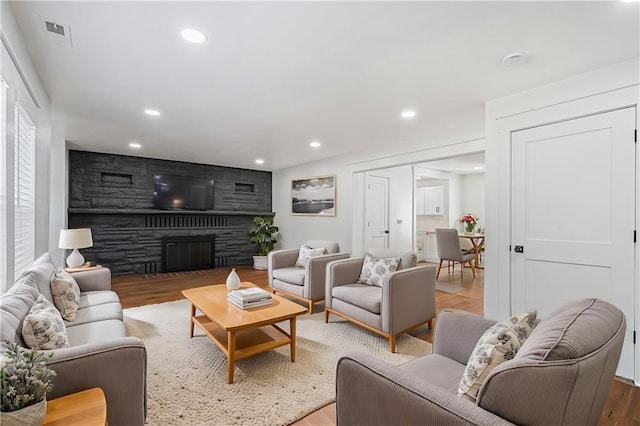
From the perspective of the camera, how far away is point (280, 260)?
4395 mm

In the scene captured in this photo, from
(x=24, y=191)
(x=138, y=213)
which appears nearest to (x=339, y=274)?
(x=24, y=191)

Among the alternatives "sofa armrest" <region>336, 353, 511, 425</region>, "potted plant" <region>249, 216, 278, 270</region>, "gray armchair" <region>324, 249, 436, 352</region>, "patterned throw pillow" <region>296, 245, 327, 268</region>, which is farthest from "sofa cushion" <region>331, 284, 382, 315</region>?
"potted plant" <region>249, 216, 278, 270</region>

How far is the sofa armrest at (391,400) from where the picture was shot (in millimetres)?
952

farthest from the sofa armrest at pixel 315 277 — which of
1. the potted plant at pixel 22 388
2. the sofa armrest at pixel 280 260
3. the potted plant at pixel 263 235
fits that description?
the potted plant at pixel 263 235

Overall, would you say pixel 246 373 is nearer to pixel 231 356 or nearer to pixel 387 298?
pixel 231 356

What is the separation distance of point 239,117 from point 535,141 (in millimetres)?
2882

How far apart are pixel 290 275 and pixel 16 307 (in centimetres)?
271

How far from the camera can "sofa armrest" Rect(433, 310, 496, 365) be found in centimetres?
161

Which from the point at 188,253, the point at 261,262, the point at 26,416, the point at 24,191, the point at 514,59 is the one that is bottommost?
the point at 261,262

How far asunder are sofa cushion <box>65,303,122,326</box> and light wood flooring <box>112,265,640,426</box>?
156 centimetres

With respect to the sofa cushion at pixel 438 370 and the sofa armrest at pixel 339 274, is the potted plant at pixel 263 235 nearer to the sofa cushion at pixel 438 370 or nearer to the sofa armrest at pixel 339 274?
the sofa armrest at pixel 339 274

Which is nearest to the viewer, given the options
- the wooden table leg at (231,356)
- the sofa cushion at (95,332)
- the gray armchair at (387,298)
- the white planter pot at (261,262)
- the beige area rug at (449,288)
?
the sofa cushion at (95,332)

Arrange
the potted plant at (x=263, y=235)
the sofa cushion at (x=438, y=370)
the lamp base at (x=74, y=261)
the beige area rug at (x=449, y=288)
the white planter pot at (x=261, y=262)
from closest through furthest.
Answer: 1. the sofa cushion at (x=438, y=370)
2. the lamp base at (x=74, y=261)
3. the beige area rug at (x=449, y=288)
4. the white planter pot at (x=261, y=262)
5. the potted plant at (x=263, y=235)

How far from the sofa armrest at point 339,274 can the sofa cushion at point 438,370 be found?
65.8 inches
